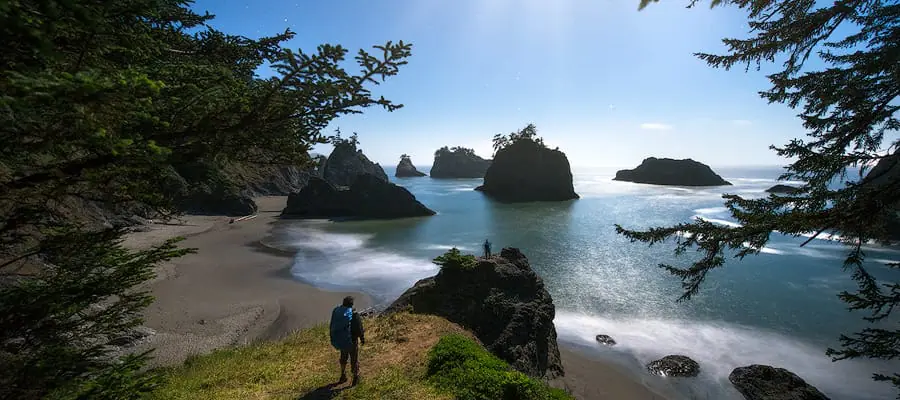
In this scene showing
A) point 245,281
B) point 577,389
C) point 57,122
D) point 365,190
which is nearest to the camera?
point 57,122

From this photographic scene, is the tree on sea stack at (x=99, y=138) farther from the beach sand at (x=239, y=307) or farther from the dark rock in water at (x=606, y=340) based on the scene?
the dark rock in water at (x=606, y=340)

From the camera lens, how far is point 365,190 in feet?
190

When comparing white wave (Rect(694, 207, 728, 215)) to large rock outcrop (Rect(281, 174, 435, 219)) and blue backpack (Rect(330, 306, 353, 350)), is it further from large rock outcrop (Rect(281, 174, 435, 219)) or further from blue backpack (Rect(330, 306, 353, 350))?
blue backpack (Rect(330, 306, 353, 350))

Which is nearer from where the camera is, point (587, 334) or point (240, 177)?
point (240, 177)

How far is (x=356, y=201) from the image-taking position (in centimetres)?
5731

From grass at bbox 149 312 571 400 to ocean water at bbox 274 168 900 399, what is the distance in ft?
29.9

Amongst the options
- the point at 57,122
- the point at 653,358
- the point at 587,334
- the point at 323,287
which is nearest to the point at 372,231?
the point at 323,287

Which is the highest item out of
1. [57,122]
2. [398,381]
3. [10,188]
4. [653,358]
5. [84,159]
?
[57,122]

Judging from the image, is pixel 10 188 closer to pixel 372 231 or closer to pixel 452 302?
pixel 452 302

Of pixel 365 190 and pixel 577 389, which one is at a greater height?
pixel 365 190

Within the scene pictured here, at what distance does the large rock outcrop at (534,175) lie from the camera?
296ft

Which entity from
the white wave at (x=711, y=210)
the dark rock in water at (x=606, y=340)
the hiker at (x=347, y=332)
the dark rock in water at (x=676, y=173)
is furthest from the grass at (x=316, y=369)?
the dark rock in water at (x=676, y=173)

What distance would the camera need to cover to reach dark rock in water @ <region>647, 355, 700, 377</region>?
610 inches

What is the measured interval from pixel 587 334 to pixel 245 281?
21148mm
